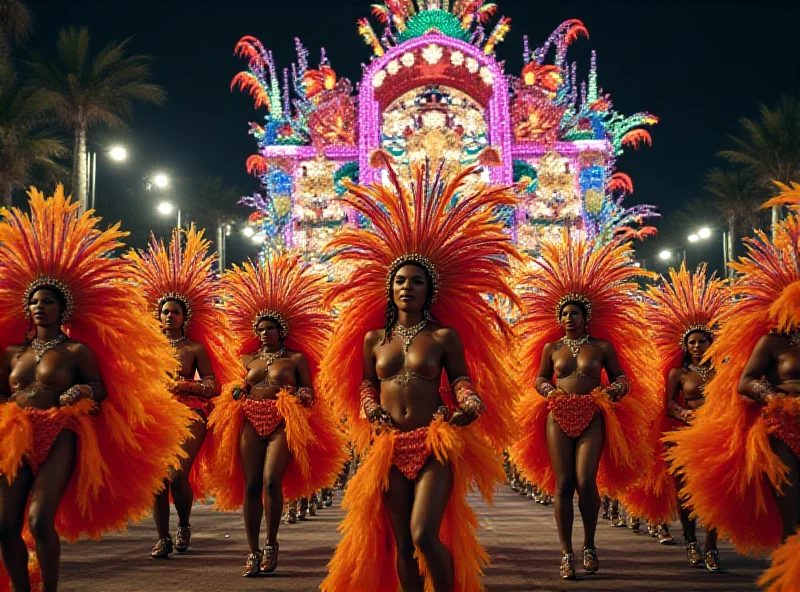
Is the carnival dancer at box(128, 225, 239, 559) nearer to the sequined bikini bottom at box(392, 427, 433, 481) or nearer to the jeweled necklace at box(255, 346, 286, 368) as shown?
the jeweled necklace at box(255, 346, 286, 368)

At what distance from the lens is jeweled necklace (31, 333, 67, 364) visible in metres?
6.39

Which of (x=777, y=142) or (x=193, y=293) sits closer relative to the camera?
(x=193, y=293)

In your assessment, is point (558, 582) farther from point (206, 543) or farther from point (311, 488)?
point (206, 543)

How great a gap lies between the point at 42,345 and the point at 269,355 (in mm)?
2631

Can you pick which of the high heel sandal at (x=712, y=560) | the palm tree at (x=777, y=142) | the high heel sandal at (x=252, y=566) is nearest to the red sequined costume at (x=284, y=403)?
the high heel sandal at (x=252, y=566)

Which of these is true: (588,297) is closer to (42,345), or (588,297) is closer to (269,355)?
(269,355)

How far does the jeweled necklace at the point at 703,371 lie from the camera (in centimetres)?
909

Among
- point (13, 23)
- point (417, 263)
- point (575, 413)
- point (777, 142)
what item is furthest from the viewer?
point (777, 142)

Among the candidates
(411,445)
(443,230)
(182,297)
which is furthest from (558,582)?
(182,297)

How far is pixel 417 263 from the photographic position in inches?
246

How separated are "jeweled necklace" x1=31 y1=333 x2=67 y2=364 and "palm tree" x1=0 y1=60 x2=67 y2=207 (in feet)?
56.9

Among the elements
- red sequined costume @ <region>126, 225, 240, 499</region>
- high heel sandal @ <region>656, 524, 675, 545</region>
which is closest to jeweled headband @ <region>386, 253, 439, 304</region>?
red sequined costume @ <region>126, 225, 240, 499</region>

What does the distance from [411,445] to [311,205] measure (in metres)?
31.4

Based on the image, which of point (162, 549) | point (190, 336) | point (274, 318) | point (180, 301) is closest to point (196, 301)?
point (180, 301)
